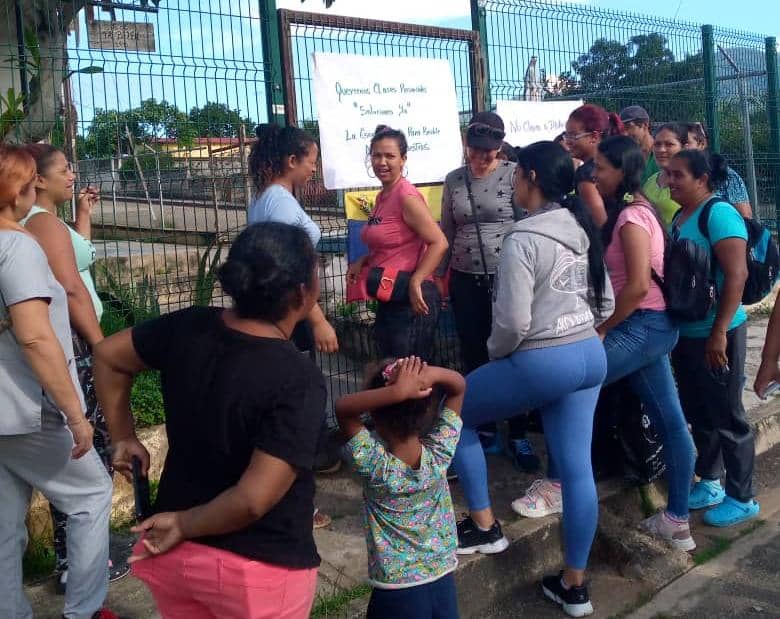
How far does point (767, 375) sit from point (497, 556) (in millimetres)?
1367

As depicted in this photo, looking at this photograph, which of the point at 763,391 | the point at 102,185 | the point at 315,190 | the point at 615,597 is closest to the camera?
the point at 763,391

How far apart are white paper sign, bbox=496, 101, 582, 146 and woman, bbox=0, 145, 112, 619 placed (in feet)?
12.7

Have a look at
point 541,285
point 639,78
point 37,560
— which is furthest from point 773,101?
point 37,560

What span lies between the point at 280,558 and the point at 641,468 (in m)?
2.90

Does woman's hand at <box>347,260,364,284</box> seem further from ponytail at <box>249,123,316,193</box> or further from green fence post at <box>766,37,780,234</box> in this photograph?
green fence post at <box>766,37,780,234</box>

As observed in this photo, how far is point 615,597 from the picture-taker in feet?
12.6

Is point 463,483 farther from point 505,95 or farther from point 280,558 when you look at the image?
point 505,95

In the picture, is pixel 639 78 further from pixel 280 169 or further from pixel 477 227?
pixel 280 169

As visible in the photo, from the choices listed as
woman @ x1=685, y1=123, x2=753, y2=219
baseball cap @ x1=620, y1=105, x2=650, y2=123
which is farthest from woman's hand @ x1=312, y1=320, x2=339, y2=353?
baseball cap @ x1=620, y1=105, x2=650, y2=123

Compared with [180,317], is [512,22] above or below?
above

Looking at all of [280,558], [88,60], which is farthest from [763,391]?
[88,60]

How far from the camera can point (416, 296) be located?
4.09 m

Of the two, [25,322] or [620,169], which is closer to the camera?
[25,322]

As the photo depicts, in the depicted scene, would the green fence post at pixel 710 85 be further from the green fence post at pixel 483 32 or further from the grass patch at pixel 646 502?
the grass patch at pixel 646 502
